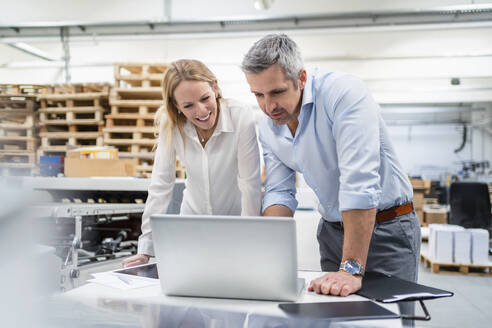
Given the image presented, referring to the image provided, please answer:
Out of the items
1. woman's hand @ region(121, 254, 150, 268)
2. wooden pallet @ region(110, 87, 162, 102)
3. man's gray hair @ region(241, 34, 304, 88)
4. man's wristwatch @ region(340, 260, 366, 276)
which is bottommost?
woman's hand @ region(121, 254, 150, 268)

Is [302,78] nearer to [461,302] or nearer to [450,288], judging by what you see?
[461,302]

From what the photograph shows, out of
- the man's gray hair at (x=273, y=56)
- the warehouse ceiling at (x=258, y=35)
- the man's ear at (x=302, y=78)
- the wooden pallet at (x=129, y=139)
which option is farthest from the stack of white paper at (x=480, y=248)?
the man's gray hair at (x=273, y=56)

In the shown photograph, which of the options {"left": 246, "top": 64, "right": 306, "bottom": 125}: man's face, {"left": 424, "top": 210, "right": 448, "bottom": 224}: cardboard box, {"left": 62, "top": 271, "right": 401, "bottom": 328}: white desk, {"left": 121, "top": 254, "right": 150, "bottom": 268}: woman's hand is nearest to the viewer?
{"left": 62, "top": 271, "right": 401, "bottom": 328}: white desk

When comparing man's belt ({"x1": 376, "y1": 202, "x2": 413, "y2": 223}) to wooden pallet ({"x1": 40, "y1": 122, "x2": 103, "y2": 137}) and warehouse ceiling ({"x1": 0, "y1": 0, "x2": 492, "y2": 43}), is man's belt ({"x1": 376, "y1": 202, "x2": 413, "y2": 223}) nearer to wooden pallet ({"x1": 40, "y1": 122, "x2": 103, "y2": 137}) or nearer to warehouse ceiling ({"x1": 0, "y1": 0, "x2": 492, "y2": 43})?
wooden pallet ({"x1": 40, "y1": 122, "x2": 103, "y2": 137})

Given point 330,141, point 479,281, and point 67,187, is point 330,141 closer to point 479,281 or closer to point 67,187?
point 67,187

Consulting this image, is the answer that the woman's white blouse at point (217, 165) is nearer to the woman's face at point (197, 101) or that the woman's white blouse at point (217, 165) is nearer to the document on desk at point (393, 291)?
the woman's face at point (197, 101)

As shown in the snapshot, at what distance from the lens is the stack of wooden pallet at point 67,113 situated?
4.82 meters

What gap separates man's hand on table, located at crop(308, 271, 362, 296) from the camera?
3.99ft

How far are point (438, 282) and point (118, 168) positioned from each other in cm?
375

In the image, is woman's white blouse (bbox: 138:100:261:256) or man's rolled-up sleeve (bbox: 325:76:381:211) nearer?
man's rolled-up sleeve (bbox: 325:76:381:211)

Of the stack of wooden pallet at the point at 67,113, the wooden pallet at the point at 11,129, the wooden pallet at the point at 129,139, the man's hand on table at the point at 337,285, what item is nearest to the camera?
the wooden pallet at the point at 11,129

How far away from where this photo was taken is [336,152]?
1620 millimetres

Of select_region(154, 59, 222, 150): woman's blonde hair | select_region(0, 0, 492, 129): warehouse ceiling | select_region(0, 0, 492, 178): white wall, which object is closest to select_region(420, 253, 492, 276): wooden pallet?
select_region(0, 0, 492, 129): warehouse ceiling

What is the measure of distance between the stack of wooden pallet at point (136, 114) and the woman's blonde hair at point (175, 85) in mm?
2707
